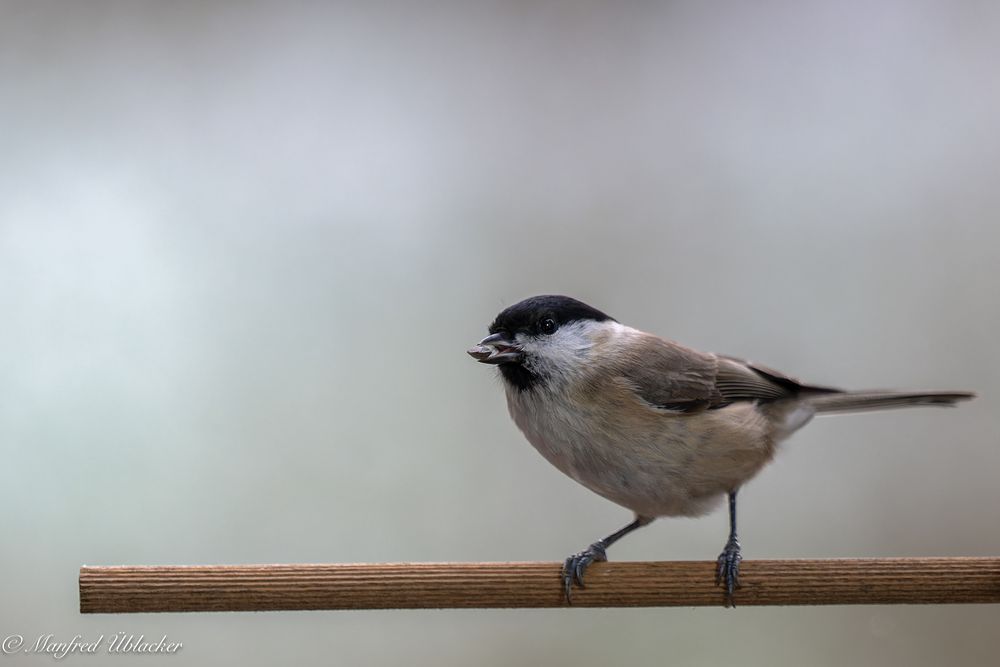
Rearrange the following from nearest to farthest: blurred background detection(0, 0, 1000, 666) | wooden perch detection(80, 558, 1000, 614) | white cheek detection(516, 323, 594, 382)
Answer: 1. wooden perch detection(80, 558, 1000, 614)
2. white cheek detection(516, 323, 594, 382)
3. blurred background detection(0, 0, 1000, 666)

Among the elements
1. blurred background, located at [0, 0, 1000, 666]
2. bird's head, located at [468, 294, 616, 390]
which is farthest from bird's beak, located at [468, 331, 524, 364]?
blurred background, located at [0, 0, 1000, 666]

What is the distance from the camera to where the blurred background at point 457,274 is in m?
2.87

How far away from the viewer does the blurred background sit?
2871mm

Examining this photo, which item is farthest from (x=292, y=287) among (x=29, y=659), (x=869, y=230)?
(x=869, y=230)

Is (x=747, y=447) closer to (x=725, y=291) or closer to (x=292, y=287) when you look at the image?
(x=725, y=291)

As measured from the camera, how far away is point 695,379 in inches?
85.1

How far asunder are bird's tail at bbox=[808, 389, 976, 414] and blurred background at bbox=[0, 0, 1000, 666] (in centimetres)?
43

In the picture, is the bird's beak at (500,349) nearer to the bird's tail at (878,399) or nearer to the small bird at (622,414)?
the small bird at (622,414)

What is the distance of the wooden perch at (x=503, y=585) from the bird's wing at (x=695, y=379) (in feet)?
1.30

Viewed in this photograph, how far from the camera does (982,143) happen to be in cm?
318

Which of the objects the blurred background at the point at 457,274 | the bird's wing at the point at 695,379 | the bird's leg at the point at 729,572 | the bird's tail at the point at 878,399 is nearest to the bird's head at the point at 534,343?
the bird's wing at the point at 695,379

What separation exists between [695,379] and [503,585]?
0.72 m

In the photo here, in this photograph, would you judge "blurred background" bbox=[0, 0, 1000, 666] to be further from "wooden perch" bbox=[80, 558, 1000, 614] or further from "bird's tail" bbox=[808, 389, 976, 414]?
"wooden perch" bbox=[80, 558, 1000, 614]

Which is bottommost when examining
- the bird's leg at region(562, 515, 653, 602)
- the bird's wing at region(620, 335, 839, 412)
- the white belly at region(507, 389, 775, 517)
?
the bird's leg at region(562, 515, 653, 602)
